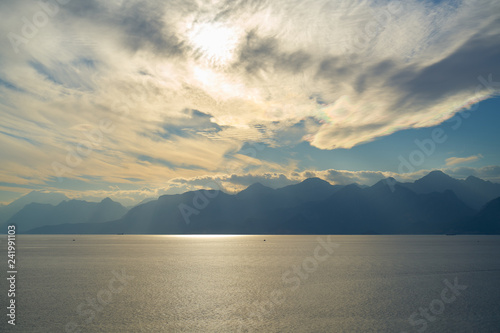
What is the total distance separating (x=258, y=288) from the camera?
43125 millimetres

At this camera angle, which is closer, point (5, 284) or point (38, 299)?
point (38, 299)

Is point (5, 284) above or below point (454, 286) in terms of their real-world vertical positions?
above

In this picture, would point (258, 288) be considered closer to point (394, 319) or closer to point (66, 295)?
point (394, 319)

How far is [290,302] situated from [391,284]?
2059 centimetres

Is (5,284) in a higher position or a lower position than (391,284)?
higher

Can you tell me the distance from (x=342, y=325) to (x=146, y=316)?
17445 millimetres

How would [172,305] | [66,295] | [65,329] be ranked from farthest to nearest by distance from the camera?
[66,295] < [172,305] < [65,329]

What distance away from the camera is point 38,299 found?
34969 millimetres

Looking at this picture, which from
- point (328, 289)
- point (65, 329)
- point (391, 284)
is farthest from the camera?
point (391, 284)

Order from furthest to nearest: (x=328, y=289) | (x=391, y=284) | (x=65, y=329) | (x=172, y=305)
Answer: (x=391, y=284) < (x=328, y=289) < (x=172, y=305) < (x=65, y=329)

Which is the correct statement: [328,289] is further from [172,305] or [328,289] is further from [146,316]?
[146,316]

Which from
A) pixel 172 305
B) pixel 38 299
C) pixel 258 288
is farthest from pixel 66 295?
pixel 258 288

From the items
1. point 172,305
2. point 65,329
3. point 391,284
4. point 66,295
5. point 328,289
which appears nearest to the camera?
point 65,329

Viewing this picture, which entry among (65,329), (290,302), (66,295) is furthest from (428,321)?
(66,295)
